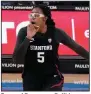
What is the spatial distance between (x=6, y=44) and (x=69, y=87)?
68cm

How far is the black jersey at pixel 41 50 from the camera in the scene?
3160 mm

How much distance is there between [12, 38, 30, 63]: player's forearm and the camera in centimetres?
312

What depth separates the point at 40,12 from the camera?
313cm

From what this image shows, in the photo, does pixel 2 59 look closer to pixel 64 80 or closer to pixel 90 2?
pixel 64 80

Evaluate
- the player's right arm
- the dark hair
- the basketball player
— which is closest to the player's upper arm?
the basketball player

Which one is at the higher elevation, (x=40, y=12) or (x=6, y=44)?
(x=40, y=12)

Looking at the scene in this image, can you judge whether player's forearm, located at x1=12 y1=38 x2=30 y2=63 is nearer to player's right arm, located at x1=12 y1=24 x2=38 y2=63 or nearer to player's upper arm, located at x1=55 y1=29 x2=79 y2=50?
player's right arm, located at x1=12 y1=24 x2=38 y2=63

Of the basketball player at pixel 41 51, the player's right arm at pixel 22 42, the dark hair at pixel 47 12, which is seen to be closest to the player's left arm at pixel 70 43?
the basketball player at pixel 41 51

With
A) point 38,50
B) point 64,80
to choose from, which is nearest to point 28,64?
point 38,50

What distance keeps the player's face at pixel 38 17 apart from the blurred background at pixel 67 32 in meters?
0.06

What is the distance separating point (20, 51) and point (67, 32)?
1.49 ft

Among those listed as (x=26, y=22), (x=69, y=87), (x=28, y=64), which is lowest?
(x=69, y=87)

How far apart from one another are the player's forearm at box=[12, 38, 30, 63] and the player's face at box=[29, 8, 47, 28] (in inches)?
7.3

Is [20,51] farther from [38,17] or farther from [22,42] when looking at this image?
[38,17]
